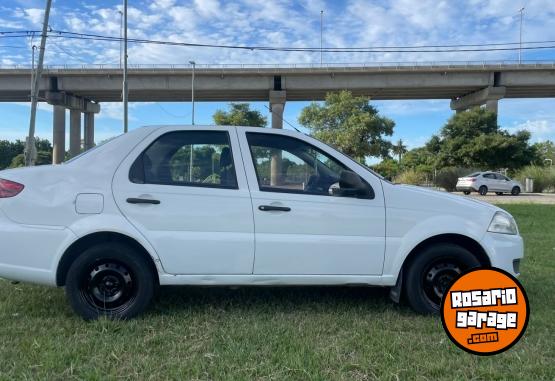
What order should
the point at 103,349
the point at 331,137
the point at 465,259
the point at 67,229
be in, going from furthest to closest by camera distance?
the point at 331,137
the point at 465,259
the point at 67,229
the point at 103,349

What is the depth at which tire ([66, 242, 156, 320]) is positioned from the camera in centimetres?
393

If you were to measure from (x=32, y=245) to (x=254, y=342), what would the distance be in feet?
6.66

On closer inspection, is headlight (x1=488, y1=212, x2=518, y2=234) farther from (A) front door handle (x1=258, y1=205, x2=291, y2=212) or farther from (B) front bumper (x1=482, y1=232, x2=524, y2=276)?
(A) front door handle (x1=258, y1=205, x2=291, y2=212)

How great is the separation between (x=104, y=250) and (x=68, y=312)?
879 millimetres

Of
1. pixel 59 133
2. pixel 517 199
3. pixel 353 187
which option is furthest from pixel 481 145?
pixel 59 133

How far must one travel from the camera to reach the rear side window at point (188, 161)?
409cm

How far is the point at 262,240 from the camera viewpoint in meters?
4.01

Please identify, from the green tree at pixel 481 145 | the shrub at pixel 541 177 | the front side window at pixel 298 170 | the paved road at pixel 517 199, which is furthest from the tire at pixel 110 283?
the shrub at pixel 541 177

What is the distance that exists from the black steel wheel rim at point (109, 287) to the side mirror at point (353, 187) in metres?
1.98

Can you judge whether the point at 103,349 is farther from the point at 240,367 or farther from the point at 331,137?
the point at 331,137

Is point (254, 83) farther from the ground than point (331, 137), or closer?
farther from the ground

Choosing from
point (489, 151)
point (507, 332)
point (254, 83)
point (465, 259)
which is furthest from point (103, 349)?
point (254, 83)

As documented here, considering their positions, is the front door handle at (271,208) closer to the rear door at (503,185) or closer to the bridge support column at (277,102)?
the rear door at (503,185)

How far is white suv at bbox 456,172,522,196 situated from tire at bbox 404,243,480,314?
89.3ft
